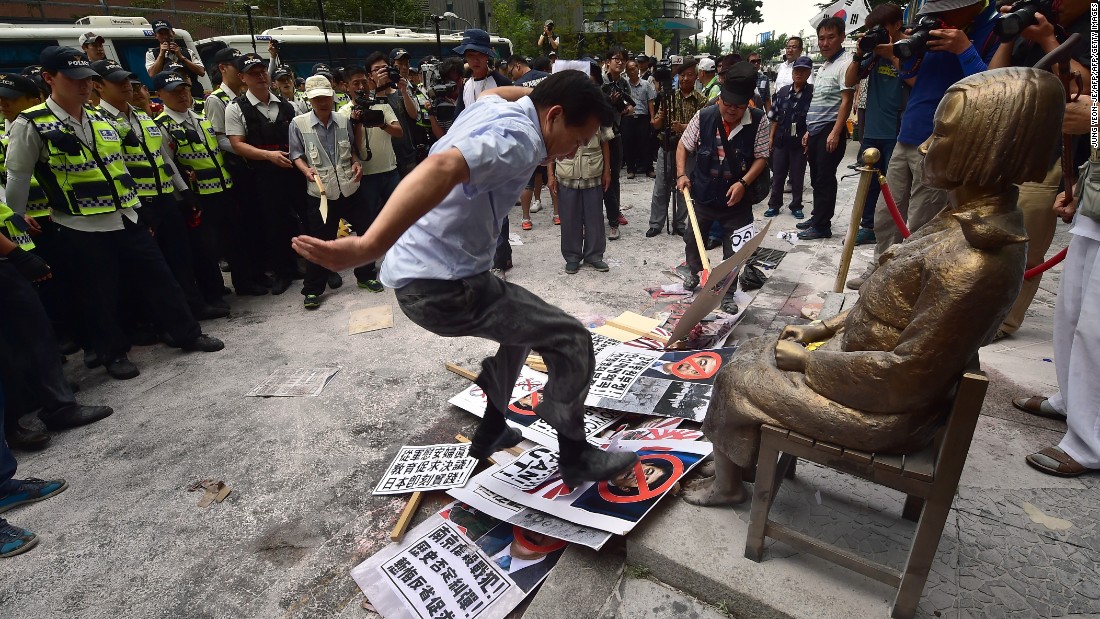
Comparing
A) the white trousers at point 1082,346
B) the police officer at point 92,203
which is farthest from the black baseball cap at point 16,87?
the white trousers at point 1082,346

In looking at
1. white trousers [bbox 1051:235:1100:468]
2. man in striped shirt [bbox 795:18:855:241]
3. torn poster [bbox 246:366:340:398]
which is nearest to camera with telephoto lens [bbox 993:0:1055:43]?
white trousers [bbox 1051:235:1100:468]

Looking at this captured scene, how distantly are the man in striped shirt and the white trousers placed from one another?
3.61 meters

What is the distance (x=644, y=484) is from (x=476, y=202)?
133 cm

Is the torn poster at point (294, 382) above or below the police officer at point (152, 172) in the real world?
below

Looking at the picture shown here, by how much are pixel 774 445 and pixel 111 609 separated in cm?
252

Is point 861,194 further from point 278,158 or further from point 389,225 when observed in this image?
point 278,158

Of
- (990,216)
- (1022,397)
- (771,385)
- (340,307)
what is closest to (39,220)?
(340,307)

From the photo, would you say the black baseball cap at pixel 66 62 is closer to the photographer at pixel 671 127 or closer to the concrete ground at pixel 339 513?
the concrete ground at pixel 339 513

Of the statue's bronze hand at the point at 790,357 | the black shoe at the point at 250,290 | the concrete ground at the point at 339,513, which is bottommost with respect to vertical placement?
the black shoe at the point at 250,290

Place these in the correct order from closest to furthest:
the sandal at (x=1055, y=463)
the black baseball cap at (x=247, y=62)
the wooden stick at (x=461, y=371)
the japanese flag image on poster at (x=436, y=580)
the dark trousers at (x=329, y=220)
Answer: the japanese flag image on poster at (x=436, y=580) < the sandal at (x=1055, y=463) < the wooden stick at (x=461, y=371) < the black baseball cap at (x=247, y=62) < the dark trousers at (x=329, y=220)

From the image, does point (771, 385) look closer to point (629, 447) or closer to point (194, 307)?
point (629, 447)

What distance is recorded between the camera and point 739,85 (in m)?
3.93

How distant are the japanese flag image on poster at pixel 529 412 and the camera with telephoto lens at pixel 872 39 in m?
3.67

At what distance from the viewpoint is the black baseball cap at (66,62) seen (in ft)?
11.3
